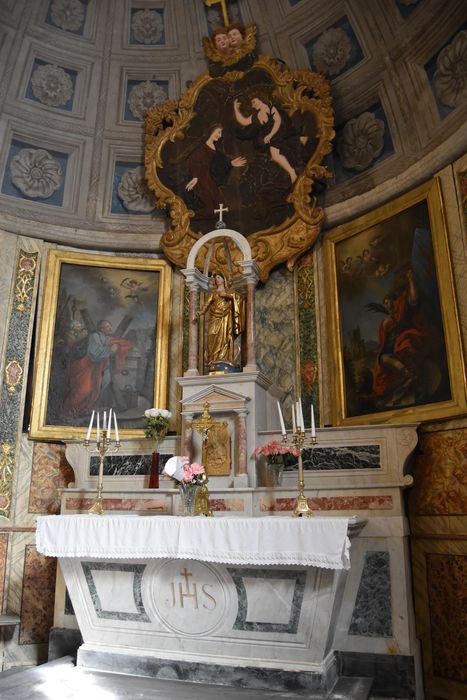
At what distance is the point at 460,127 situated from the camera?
23.5 ft

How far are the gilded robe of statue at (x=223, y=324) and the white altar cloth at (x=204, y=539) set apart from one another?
2672 millimetres

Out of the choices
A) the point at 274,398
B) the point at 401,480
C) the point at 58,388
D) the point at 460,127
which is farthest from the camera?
the point at 58,388

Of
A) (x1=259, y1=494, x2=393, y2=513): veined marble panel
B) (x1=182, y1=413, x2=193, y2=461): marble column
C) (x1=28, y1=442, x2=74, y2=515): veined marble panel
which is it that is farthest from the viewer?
(x1=28, y1=442, x2=74, y2=515): veined marble panel

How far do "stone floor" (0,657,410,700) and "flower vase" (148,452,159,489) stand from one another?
218 centimetres

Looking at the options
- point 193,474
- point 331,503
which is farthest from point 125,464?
point 331,503

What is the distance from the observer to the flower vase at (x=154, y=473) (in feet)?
24.6

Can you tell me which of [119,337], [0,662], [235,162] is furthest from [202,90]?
[0,662]

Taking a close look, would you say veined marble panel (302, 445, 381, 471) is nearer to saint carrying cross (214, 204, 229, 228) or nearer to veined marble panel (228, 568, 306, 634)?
veined marble panel (228, 568, 306, 634)

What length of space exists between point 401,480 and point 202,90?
690cm

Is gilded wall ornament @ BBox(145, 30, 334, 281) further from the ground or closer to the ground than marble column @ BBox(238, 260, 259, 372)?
further from the ground

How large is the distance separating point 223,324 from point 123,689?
4345 millimetres

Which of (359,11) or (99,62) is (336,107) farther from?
(99,62)

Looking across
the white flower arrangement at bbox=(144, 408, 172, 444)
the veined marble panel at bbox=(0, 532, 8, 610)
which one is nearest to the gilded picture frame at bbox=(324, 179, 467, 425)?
the white flower arrangement at bbox=(144, 408, 172, 444)

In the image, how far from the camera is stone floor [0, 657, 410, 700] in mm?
5238
